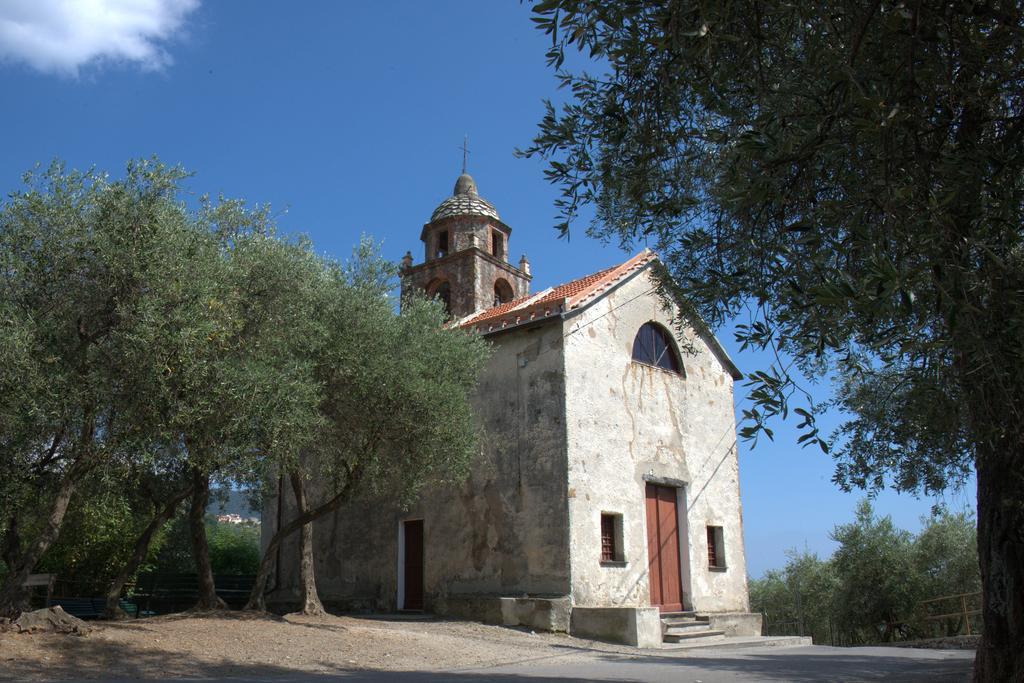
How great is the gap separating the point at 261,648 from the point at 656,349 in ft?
38.8

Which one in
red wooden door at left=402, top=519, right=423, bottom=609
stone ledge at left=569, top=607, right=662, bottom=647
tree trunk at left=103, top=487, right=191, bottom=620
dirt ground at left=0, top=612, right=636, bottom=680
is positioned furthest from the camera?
red wooden door at left=402, top=519, right=423, bottom=609

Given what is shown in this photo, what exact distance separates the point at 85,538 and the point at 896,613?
78.4ft

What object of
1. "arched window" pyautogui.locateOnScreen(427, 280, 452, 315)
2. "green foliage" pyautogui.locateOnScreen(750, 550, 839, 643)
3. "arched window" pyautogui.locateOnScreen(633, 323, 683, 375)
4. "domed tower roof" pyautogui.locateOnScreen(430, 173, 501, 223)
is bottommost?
"green foliage" pyautogui.locateOnScreen(750, 550, 839, 643)

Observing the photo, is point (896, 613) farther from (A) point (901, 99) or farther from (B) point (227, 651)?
(A) point (901, 99)

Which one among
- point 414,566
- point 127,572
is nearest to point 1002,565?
point 127,572

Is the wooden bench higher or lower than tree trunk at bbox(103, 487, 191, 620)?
lower

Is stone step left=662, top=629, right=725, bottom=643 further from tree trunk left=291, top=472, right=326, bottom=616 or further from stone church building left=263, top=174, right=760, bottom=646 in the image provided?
tree trunk left=291, top=472, right=326, bottom=616

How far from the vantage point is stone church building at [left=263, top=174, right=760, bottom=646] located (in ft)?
54.4

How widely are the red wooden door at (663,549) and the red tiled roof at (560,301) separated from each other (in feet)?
15.3

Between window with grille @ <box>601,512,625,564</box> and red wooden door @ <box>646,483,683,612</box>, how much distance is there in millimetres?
1009

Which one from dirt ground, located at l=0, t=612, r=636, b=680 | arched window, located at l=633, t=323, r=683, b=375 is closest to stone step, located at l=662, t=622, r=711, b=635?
dirt ground, located at l=0, t=612, r=636, b=680

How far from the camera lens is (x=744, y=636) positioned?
1866cm

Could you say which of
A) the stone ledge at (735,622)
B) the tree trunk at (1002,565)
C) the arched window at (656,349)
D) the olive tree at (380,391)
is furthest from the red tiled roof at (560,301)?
the tree trunk at (1002,565)

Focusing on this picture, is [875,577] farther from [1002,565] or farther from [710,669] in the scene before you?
[1002,565]
